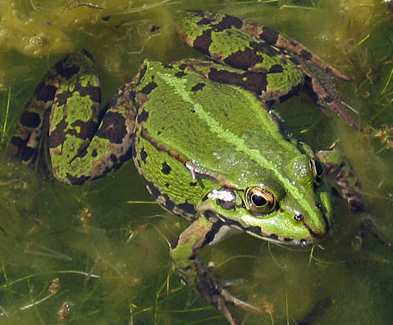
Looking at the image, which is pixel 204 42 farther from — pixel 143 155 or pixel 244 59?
pixel 143 155

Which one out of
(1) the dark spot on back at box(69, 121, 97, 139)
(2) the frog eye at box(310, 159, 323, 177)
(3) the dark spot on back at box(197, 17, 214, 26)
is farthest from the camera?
(3) the dark spot on back at box(197, 17, 214, 26)

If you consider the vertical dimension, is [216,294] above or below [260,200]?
below

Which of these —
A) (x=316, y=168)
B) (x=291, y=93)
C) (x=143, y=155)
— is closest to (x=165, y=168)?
(x=143, y=155)

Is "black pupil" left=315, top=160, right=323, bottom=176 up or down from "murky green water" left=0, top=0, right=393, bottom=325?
up

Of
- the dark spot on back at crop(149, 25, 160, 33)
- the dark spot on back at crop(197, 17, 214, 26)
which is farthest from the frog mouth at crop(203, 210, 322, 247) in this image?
the dark spot on back at crop(149, 25, 160, 33)

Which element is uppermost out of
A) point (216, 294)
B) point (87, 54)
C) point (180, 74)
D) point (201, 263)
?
point (180, 74)

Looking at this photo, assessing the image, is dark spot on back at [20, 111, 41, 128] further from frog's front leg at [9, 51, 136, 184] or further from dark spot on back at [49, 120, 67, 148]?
dark spot on back at [49, 120, 67, 148]

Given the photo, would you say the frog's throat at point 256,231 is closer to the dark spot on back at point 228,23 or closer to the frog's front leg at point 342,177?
the frog's front leg at point 342,177
